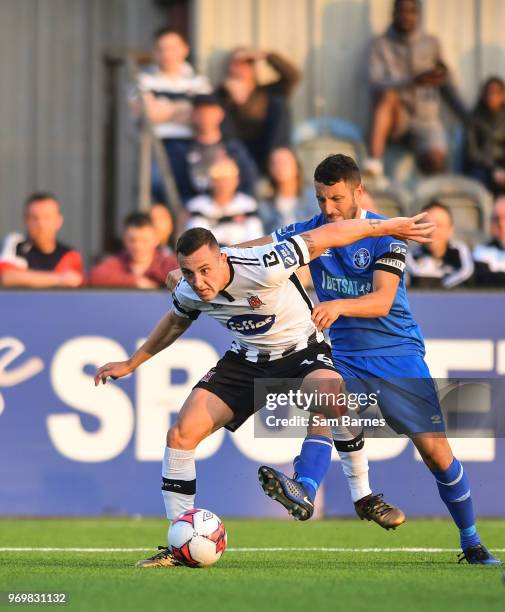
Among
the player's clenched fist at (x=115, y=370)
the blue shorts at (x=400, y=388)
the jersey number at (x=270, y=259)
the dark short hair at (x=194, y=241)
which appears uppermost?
the dark short hair at (x=194, y=241)

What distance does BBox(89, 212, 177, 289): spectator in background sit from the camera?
11.9 metres

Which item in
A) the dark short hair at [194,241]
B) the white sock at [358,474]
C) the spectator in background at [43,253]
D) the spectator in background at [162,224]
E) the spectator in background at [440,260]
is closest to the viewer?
the dark short hair at [194,241]

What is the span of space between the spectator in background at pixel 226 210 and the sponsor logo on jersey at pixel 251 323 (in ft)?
16.3

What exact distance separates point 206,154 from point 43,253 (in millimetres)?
2595

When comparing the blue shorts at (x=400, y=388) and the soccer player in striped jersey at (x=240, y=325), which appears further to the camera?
the blue shorts at (x=400, y=388)

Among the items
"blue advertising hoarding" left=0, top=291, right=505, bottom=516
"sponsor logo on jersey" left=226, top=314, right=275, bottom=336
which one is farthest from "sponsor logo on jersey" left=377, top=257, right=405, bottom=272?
"blue advertising hoarding" left=0, top=291, right=505, bottom=516

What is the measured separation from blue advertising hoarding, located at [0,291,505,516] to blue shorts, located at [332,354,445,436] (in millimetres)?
2914

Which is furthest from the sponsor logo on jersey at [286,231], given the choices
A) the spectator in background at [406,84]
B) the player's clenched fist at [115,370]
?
the spectator in background at [406,84]

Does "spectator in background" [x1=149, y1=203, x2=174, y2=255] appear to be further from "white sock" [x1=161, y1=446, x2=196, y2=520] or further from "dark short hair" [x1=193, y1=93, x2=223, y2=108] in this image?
"white sock" [x1=161, y1=446, x2=196, y2=520]

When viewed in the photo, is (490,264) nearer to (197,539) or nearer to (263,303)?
(263,303)

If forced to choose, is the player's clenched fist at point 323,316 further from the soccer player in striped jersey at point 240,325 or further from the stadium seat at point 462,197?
the stadium seat at point 462,197

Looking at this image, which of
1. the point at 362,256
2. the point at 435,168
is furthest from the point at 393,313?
the point at 435,168

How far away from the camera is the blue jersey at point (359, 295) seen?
26.2 feet

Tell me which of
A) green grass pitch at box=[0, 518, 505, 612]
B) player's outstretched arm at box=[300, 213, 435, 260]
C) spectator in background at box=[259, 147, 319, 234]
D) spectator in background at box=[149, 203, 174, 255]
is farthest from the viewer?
spectator in background at box=[259, 147, 319, 234]
